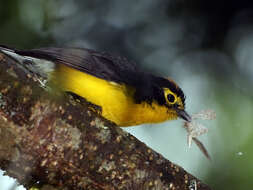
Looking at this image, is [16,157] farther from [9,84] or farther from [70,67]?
[70,67]

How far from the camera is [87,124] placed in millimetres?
2785

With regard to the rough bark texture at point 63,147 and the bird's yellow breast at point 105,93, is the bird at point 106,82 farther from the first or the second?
the rough bark texture at point 63,147

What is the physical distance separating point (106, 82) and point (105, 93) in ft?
0.51

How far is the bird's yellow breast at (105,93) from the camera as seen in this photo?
383 cm

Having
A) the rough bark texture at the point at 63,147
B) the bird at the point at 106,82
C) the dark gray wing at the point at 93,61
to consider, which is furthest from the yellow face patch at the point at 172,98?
the rough bark texture at the point at 63,147

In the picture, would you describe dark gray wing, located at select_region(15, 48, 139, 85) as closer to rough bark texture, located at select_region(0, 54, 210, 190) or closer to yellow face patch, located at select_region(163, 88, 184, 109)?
yellow face patch, located at select_region(163, 88, 184, 109)

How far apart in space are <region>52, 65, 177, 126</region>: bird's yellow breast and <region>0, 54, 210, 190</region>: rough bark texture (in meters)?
0.91

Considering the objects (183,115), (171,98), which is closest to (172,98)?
(171,98)

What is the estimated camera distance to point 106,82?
4031mm

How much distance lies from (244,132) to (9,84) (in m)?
2.83

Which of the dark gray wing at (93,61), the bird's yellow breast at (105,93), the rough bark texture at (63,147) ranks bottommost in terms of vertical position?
the rough bark texture at (63,147)

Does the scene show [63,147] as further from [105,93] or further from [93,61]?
[93,61]

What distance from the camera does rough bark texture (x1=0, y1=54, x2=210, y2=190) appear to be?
254 cm

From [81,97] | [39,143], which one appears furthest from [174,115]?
[39,143]
